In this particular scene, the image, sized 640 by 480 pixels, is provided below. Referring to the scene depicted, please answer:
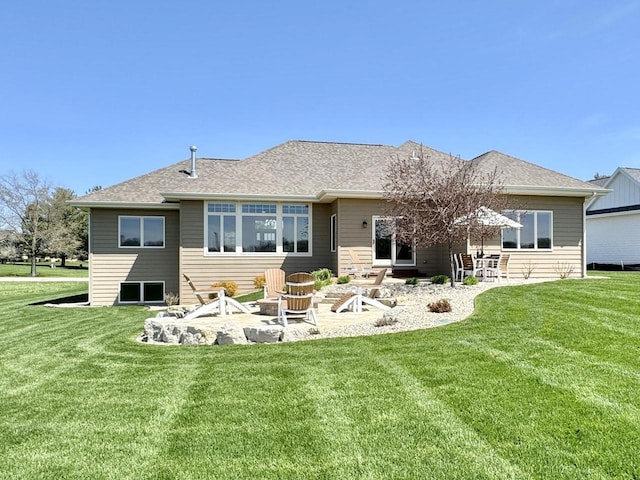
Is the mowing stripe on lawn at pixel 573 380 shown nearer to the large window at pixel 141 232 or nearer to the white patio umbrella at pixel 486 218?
the white patio umbrella at pixel 486 218

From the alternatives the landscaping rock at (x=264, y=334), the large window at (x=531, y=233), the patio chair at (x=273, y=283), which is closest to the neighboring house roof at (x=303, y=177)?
the large window at (x=531, y=233)

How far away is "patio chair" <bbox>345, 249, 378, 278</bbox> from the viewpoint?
13.7 m

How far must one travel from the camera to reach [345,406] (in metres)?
4.28

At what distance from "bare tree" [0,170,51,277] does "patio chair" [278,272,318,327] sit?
3694 cm

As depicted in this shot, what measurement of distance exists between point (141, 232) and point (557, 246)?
15.4m

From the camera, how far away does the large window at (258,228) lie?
16.1 m

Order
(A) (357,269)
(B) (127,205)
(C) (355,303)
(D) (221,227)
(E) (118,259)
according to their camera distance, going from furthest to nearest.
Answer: (E) (118,259) → (B) (127,205) → (D) (221,227) → (A) (357,269) → (C) (355,303)

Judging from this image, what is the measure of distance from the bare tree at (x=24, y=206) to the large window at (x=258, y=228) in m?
29.2

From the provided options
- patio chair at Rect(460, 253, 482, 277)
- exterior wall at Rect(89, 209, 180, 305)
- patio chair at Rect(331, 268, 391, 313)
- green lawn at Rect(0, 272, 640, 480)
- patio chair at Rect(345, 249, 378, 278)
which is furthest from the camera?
exterior wall at Rect(89, 209, 180, 305)

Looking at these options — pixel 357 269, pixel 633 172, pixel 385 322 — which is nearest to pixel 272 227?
pixel 357 269

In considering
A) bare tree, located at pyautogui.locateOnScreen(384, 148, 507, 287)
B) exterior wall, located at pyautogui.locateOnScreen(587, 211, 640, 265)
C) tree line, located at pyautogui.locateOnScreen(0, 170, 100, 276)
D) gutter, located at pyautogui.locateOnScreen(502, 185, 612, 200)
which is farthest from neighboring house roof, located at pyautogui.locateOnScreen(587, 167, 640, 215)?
tree line, located at pyautogui.locateOnScreen(0, 170, 100, 276)

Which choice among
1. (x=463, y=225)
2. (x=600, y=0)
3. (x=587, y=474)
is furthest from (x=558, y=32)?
(x=587, y=474)

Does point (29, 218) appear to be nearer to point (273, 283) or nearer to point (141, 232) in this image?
point (141, 232)

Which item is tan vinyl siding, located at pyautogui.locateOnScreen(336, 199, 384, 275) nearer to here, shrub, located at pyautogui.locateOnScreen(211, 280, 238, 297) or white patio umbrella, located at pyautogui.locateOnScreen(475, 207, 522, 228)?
shrub, located at pyautogui.locateOnScreen(211, 280, 238, 297)
